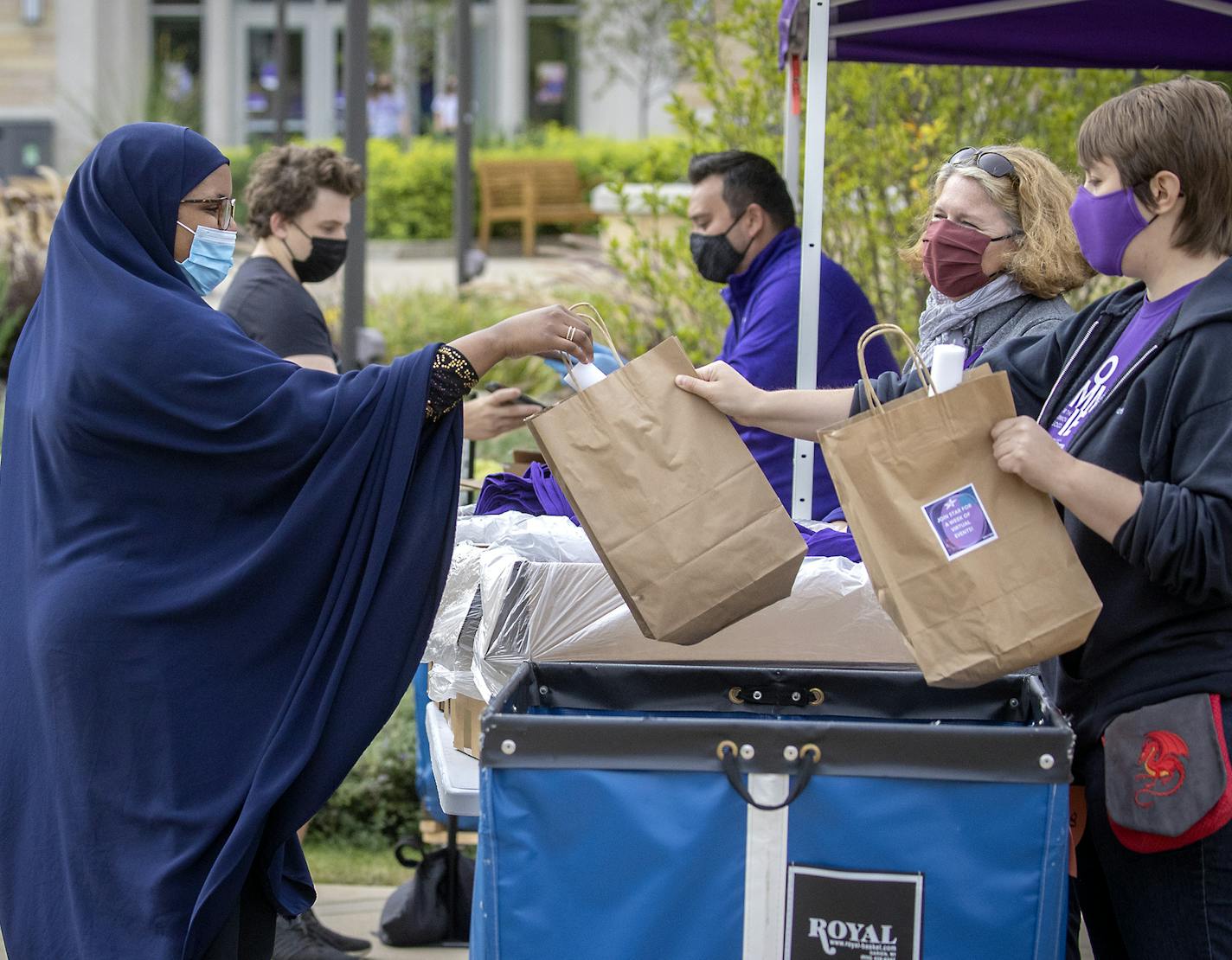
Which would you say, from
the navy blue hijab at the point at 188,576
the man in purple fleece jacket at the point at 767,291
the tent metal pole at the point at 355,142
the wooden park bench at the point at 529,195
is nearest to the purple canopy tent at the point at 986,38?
the man in purple fleece jacket at the point at 767,291

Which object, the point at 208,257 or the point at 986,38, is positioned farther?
the point at 986,38

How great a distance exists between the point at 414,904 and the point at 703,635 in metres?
1.96

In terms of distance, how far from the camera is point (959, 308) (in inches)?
115

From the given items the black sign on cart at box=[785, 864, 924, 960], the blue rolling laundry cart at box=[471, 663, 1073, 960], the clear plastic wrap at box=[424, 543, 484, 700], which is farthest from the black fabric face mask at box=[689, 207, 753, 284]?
the black sign on cart at box=[785, 864, 924, 960]

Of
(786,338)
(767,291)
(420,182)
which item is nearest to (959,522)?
(786,338)

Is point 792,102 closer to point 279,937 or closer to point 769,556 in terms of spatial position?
point 769,556

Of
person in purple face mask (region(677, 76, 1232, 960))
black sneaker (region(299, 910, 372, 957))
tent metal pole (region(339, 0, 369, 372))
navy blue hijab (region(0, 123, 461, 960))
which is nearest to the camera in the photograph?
person in purple face mask (region(677, 76, 1232, 960))

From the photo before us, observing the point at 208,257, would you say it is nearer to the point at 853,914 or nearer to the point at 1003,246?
the point at 1003,246

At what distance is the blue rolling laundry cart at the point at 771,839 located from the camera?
1933mm

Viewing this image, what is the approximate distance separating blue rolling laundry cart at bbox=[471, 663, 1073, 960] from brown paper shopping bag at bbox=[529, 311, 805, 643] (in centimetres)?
34

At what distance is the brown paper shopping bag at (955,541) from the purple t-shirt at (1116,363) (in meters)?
0.19

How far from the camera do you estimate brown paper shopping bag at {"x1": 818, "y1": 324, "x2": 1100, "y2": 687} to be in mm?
1946

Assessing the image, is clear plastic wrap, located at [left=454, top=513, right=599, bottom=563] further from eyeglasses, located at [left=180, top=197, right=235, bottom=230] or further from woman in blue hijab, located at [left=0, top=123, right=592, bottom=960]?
eyeglasses, located at [left=180, top=197, right=235, bottom=230]

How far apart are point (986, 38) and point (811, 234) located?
131 centimetres
